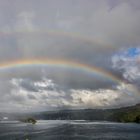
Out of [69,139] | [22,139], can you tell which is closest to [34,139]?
[22,139]

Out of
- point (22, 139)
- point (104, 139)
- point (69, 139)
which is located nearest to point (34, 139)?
point (22, 139)

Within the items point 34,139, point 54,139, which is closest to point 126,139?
point 54,139

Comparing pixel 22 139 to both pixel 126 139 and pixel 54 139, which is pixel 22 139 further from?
pixel 126 139

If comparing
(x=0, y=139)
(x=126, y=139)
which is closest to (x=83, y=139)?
(x=126, y=139)

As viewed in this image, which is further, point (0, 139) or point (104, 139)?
point (0, 139)

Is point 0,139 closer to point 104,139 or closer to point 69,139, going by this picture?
point 69,139

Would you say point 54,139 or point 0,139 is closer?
point 54,139

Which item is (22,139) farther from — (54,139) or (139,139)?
(139,139)
